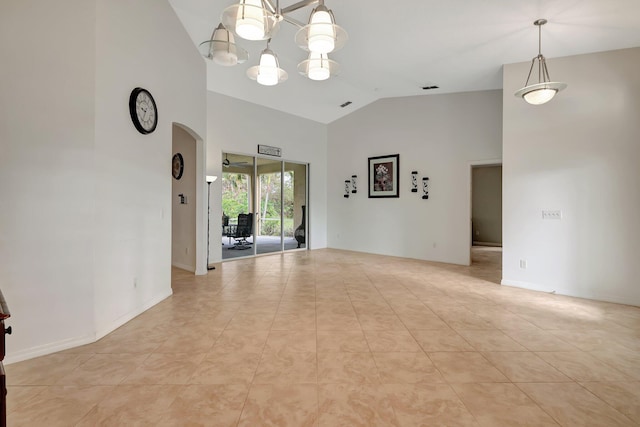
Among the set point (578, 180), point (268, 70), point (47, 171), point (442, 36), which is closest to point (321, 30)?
point (268, 70)

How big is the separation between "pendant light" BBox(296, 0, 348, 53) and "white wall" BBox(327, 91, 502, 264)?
4.97 meters

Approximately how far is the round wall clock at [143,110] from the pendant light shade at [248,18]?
5.41 feet

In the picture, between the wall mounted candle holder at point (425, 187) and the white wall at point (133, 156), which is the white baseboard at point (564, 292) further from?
the white wall at point (133, 156)

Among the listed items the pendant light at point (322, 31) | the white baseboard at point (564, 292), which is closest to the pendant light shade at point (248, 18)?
the pendant light at point (322, 31)

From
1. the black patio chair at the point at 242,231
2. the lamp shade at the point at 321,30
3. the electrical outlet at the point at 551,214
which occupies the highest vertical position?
the lamp shade at the point at 321,30

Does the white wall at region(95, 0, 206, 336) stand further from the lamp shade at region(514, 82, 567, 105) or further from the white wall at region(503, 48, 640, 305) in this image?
Answer: the white wall at region(503, 48, 640, 305)

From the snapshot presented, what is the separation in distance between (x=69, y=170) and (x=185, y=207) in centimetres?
309

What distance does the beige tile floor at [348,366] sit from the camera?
176 cm

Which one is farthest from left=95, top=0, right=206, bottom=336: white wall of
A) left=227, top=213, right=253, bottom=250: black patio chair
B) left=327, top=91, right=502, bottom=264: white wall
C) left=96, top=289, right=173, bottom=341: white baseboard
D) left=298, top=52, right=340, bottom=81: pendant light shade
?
left=327, top=91, right=502, bottom=264: white wall

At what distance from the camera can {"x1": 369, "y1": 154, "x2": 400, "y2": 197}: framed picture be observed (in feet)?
23.6

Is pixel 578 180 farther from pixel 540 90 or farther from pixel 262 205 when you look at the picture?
pixel 262 205

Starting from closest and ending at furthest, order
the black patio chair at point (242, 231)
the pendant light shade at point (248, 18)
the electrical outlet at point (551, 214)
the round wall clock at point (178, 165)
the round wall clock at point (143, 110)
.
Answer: the pendant light shade at point (248, 18), the round wall clock at point (143, 110), the electrical outlet at point (551, 214), the round wall clock at point (178, 165), the black patio chair at point (242, 231)

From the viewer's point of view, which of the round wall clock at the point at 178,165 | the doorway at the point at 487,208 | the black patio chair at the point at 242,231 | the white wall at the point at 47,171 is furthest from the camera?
the doorway at the point at 487,208

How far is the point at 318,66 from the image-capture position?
2.88 meters
